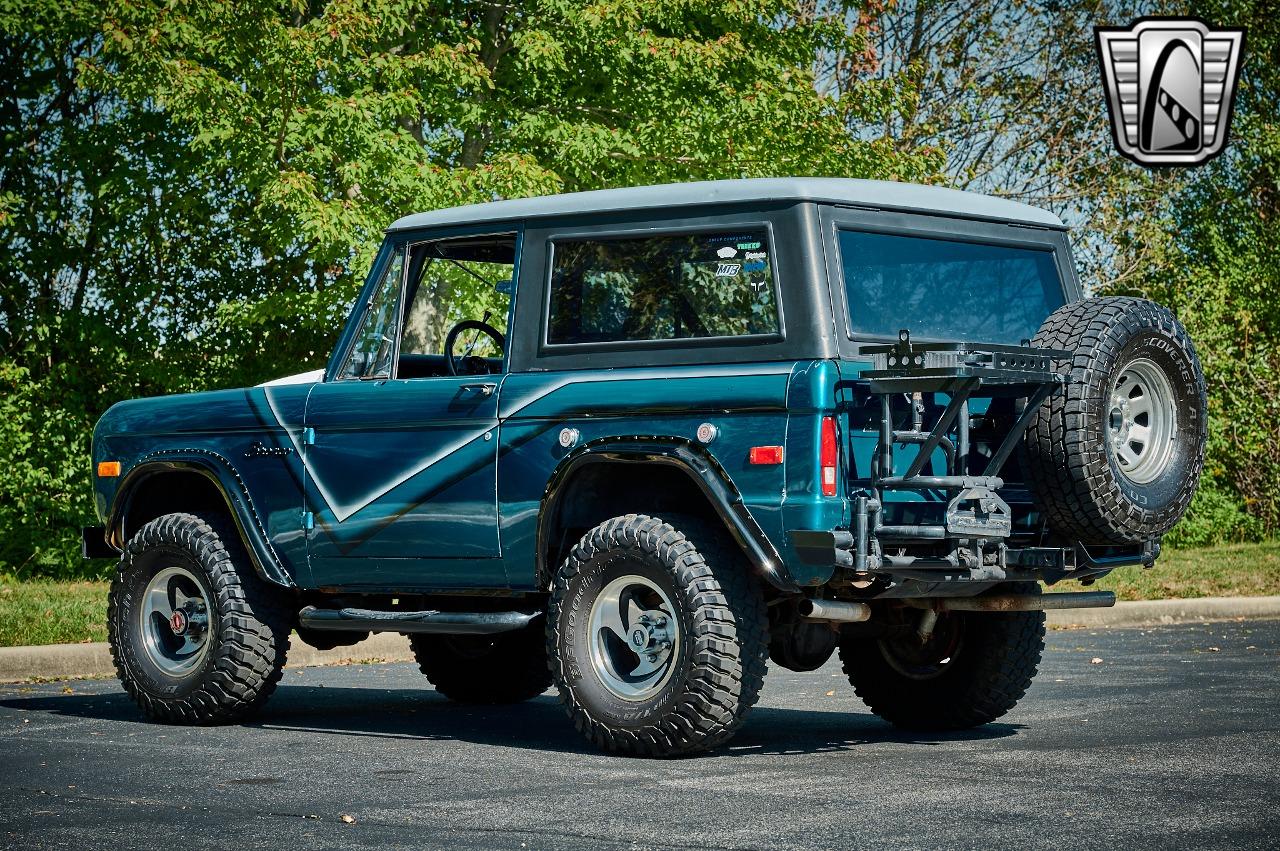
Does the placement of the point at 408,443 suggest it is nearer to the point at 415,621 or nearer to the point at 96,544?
the point at 415,621

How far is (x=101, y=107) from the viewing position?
20.6m

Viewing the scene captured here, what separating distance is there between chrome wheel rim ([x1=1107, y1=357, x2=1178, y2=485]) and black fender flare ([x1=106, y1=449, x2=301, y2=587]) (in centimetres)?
393

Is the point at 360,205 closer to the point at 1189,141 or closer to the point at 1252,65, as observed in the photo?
the point at 1189,141

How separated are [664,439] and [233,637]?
2.69 m

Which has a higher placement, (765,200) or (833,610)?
(765,200)

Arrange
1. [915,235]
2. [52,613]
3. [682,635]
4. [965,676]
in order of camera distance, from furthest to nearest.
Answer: [52,613] < [965,676] < [915,235] < [682,635]

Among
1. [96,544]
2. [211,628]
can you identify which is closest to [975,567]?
[211,628]

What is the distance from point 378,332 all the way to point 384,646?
4.58 metres

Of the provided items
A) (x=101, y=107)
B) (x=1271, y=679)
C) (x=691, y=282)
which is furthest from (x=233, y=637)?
(x=101, y=107)

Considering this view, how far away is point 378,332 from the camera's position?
855cm

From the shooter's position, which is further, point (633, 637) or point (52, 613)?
point (52, 613)

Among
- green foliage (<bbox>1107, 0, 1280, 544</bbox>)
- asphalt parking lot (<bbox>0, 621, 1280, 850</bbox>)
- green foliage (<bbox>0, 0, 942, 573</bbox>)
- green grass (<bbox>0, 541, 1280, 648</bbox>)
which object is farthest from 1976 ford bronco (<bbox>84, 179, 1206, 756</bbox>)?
green foliage (<bbox>1107, 0, 1280, 544</bbox>)

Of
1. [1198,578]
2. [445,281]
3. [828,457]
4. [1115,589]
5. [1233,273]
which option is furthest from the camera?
[1233,273]

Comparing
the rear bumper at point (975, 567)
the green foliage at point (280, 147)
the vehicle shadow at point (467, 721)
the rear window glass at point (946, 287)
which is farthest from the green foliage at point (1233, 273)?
the rear bumper at point (975, 567)
